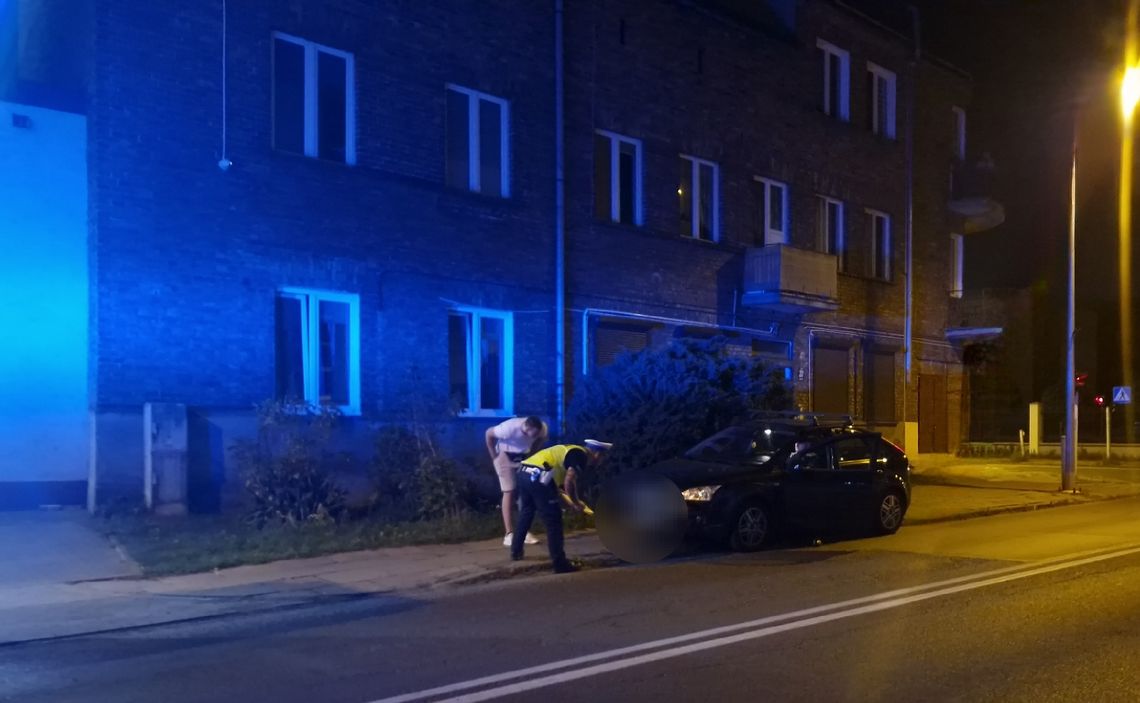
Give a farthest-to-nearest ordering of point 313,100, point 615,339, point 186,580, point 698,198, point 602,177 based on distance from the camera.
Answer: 1. point 698,198
2. point 615,339
3. point 602,177
4. point 313,100
5. point 186,580

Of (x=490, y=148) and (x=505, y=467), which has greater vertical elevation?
(x=490, y=148)

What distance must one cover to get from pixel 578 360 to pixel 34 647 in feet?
36.8

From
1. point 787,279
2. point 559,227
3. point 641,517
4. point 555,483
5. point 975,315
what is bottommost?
point 641,517

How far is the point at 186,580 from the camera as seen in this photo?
950 cm

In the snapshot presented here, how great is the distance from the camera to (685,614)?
8023mm

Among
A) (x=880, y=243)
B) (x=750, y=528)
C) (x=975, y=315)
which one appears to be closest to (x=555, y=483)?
(x=750, y=528)

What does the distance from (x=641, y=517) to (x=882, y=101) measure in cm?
1722

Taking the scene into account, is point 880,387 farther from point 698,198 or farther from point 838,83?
point 698,198

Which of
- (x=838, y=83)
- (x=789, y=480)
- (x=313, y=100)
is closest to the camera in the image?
(x=789, y=480)

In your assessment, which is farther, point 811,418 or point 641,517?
point 811,418

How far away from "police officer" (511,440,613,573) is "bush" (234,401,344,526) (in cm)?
344

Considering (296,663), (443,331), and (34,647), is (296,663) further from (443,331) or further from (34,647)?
(443,331)

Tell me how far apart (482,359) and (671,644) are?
10.0m

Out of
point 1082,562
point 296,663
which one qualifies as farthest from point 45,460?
point 1082,562
